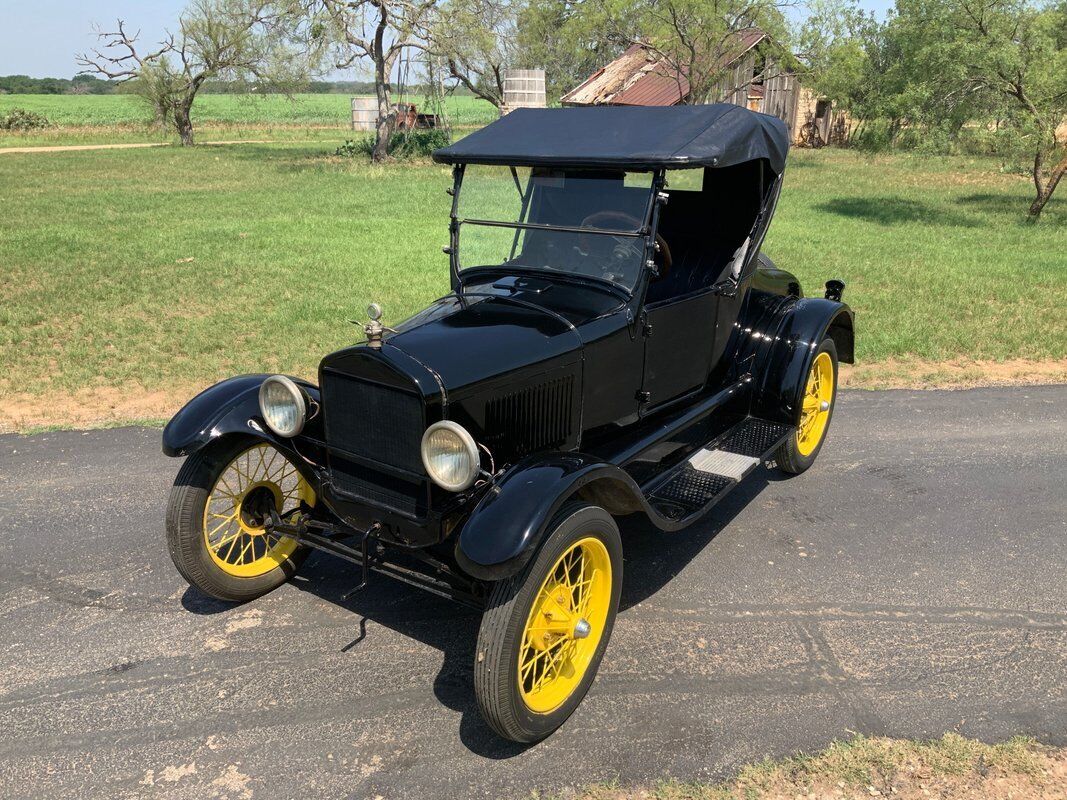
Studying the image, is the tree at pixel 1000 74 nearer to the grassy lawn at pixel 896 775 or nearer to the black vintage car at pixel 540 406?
the black vintage car at pixel 540 406

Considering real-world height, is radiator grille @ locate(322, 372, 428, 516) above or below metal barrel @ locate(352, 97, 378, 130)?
below

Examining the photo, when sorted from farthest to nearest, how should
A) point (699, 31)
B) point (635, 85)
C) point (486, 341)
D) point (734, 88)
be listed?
point (635, 85) < point (734, 88) < point (699, 31) < point (486, 341)

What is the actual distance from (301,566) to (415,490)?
1.21 meters

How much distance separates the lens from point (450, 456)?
294cm

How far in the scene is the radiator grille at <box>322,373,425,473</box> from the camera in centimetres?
310

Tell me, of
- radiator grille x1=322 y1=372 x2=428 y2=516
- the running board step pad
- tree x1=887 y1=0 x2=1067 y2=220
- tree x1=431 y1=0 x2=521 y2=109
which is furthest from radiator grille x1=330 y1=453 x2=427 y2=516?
tree x1=431 y1=0 x2=521 y2=109

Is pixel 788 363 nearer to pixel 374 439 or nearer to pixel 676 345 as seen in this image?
pixel 676 345

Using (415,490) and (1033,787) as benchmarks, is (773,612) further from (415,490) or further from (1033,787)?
(415,490)

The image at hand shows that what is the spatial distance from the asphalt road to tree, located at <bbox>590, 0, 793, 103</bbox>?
23.6 m

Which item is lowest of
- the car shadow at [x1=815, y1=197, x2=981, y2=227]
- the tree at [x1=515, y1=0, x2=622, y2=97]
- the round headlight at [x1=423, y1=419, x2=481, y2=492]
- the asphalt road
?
the asphalt road

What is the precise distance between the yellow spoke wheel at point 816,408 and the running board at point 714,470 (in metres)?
0.57

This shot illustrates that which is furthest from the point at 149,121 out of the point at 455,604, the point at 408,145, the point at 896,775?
the point at 896,775

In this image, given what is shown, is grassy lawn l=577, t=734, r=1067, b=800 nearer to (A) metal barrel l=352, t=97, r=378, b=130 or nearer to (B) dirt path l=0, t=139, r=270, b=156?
(B) dirt path l=0, t=139, r=270, b=156

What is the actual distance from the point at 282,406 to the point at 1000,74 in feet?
53.1
